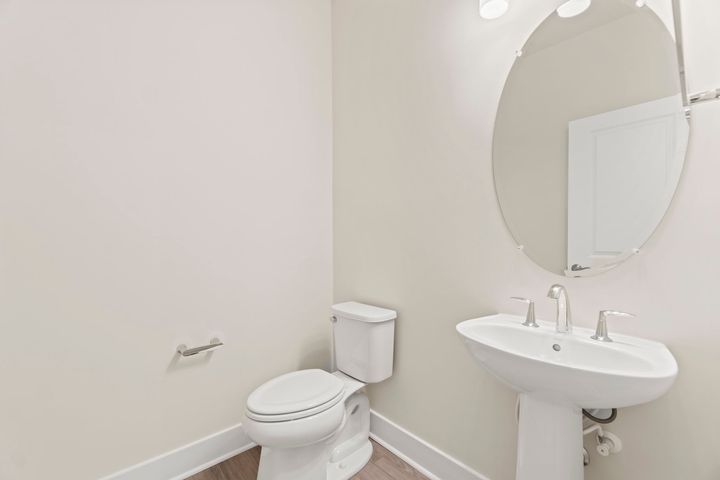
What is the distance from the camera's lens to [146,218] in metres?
1.39

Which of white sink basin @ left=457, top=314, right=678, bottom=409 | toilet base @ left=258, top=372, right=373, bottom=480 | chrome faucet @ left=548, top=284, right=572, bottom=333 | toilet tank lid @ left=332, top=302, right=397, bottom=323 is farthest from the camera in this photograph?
toilet tank lid @ left=332, top=302, right=397, bottom=323

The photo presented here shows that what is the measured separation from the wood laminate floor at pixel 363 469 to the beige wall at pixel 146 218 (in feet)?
0.59

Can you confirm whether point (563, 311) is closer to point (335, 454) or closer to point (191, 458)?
point (335, 454)

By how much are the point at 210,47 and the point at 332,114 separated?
0.74 metres

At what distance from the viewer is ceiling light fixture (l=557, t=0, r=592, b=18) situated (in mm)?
1006

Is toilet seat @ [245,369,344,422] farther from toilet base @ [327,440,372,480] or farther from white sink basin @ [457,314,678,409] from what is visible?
white sink basin @ [457,314,678,409]

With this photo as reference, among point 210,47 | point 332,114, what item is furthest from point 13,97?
point 332,114

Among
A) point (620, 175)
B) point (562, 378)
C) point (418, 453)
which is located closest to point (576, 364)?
point (562, 378)

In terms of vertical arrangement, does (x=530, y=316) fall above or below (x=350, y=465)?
above

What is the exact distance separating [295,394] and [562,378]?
99 cm

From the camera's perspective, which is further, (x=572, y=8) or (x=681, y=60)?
(x=572, y=8)

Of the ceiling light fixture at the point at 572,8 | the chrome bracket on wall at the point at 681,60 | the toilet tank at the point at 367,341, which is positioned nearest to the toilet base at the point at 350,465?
the toilet tank at the point at 367,341

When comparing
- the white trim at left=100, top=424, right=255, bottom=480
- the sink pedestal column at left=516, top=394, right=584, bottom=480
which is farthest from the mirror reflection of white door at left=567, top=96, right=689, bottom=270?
the white trim at left=100, top=424, right=255, bottom=480

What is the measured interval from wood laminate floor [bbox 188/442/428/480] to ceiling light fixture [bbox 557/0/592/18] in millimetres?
1890
